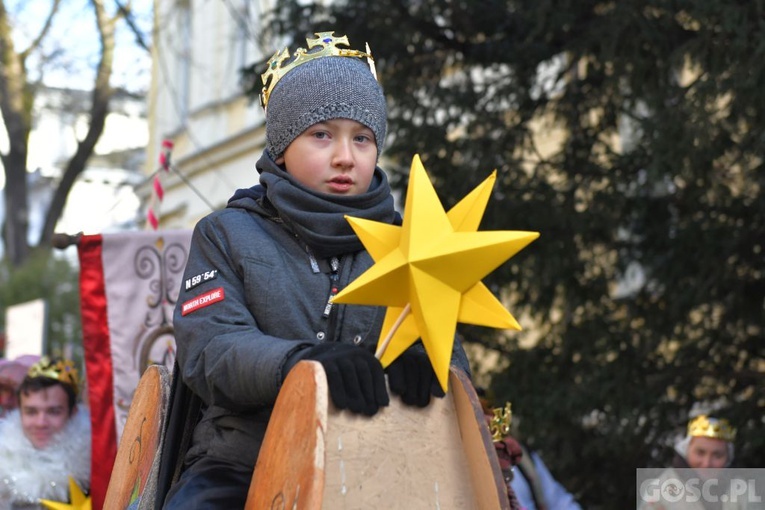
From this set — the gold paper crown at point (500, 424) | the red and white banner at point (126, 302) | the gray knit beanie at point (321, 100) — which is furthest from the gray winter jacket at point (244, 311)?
the red and white banner at point (126, 302)

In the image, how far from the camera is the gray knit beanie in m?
3.78

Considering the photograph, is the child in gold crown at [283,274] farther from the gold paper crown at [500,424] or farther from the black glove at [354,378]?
the gold paper crown at [500,424]

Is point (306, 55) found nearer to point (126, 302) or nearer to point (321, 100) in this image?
point (321, 100)

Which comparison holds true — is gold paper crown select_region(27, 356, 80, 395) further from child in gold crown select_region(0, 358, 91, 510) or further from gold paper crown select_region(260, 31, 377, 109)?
gold paper crown select_region(260, 31, 377, 109)

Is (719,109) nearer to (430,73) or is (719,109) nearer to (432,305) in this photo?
(430,73)

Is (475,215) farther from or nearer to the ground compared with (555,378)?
nearer to the ground

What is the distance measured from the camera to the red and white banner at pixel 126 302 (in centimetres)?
754

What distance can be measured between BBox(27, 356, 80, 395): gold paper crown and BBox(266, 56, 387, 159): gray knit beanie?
3.89m

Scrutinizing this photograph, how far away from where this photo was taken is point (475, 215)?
3336 millimetres

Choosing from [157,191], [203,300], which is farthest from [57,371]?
[203,300]

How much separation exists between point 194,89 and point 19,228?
5146 millimetres

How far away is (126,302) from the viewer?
766cm

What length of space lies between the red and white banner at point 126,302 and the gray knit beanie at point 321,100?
147 inches

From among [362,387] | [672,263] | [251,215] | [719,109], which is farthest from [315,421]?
[672,263]
